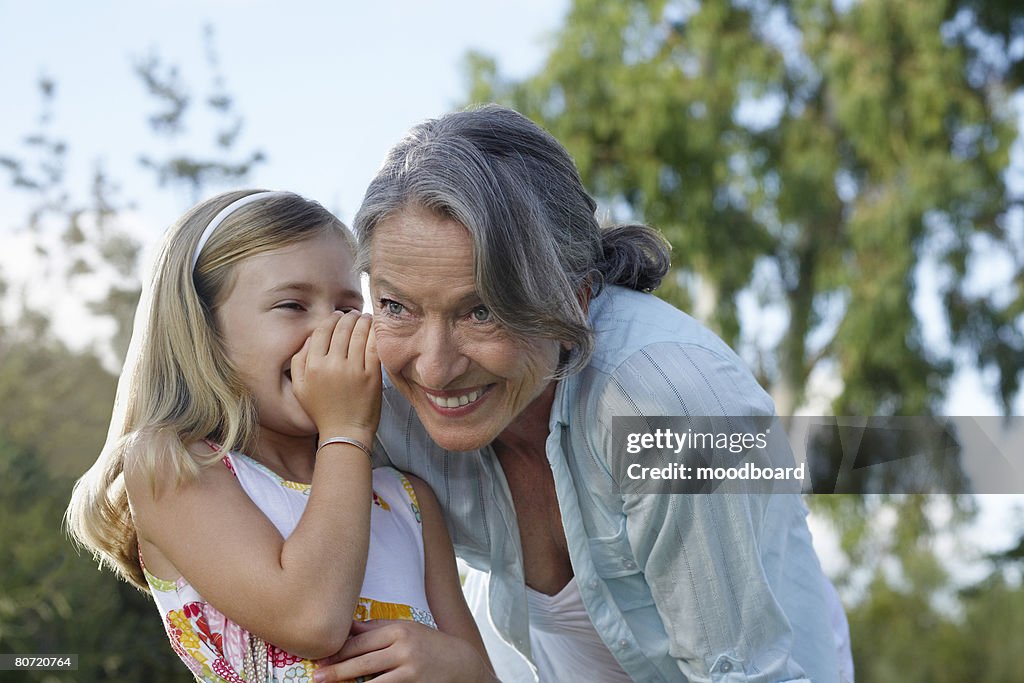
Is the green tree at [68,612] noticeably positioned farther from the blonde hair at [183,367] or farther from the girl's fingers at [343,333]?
the girl's fingers at [343,333]

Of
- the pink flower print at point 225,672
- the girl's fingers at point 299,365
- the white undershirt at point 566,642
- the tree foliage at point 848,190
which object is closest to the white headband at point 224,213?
the girl's fingers at point 299,365

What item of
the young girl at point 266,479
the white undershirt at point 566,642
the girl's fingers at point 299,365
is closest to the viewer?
the young girl at point 266,479

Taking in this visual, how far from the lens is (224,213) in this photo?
2422mm

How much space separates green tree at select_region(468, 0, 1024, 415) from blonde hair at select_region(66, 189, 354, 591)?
361 inches

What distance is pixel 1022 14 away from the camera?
11.4 m

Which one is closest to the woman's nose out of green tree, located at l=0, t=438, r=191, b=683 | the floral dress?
the floral dress

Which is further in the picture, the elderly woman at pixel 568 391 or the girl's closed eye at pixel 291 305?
the girl's closed eye at pixel 291 305

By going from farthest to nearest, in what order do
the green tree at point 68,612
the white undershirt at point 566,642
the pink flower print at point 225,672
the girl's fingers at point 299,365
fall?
the green tree at point 68,612, the white undershirt at point 566,642, the girl's fingers at point 299,365, the pink flower print at point 225,672

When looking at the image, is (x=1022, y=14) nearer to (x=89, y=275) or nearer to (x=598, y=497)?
(x=89, y=275)

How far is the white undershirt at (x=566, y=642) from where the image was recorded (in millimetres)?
2605

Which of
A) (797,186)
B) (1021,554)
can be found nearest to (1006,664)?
(1021,554)

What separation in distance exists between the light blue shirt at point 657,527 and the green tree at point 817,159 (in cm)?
879

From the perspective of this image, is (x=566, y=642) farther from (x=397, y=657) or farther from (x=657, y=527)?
(x=397, y=657)

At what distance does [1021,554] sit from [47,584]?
19.2 feet
